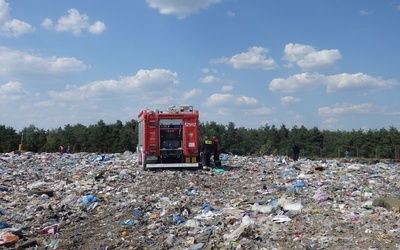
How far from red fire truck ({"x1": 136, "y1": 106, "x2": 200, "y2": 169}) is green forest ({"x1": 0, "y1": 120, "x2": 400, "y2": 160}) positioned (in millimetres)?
36157

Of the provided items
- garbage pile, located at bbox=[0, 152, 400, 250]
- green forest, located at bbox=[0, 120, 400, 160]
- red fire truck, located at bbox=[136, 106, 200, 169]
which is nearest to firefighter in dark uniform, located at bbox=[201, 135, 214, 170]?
red fire truck, located at bbox=[136, 106, 200, 169]

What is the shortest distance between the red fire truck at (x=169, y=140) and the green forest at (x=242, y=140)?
119 feet

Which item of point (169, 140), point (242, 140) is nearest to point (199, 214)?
point (169, 140)

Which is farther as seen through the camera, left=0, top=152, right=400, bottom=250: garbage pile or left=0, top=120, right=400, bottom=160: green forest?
left=0, top=120, right=400, bottom=160: green forest

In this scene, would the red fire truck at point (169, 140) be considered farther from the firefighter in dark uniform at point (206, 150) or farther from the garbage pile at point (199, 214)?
the garbage pile at point (199, 214)

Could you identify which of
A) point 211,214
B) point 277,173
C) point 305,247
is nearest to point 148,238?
point 211,214

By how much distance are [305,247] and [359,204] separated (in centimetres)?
337

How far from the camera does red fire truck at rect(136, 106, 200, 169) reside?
→ 633 inches

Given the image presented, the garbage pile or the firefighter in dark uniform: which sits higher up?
the firefighter in dark uniform

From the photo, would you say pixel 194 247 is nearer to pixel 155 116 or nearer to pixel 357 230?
pixel 357 230

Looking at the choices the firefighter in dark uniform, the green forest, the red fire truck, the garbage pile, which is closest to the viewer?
the garbage pile

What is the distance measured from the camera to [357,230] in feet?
21.4

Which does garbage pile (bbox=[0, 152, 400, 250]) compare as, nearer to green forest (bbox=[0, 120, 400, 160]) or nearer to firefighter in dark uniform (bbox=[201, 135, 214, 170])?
firefighter in dark uniform (bbox=[201, 135, 214, 170])

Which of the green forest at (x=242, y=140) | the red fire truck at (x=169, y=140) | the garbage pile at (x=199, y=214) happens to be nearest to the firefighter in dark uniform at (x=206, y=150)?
the red fire truck at (x=169, y=140)
